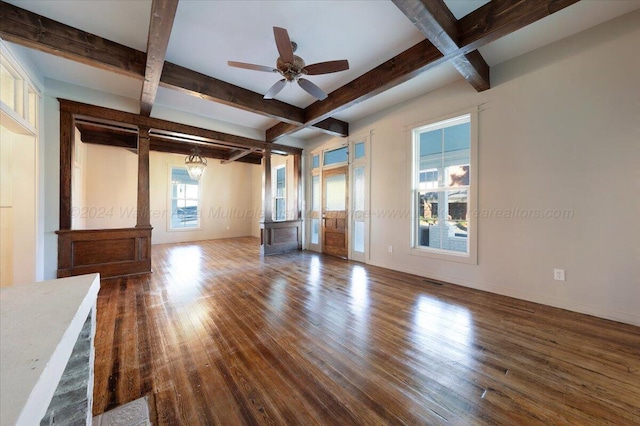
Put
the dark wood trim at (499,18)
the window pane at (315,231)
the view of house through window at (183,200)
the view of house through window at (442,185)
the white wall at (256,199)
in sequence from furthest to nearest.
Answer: the white wall at (256,199) → the view of house through window at (183,200) → the window pane at (315,231) → the view of house through window at (442,185) → the dark wood trim at (499,18)

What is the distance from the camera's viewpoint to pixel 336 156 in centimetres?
599

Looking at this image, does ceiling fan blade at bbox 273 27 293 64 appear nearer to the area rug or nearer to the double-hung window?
the double-hung window

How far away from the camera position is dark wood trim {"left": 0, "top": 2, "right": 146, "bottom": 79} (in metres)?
2.35

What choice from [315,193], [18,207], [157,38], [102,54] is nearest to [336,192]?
[315,193]

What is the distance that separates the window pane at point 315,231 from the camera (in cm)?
651

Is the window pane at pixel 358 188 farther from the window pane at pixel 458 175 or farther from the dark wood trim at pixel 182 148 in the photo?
the dark wood trim at pixel 182 148

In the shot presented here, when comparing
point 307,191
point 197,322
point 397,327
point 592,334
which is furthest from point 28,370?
point 307,191

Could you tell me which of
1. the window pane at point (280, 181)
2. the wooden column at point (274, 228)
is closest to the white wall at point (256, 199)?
the window pane at point (280, 181)

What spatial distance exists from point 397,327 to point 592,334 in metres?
1.80

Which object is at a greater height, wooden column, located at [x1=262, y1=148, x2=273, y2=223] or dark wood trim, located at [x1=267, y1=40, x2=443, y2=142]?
dark wood trim, located at [x1=267, y1=40, x2=443, y2=142]

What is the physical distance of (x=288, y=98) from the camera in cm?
425

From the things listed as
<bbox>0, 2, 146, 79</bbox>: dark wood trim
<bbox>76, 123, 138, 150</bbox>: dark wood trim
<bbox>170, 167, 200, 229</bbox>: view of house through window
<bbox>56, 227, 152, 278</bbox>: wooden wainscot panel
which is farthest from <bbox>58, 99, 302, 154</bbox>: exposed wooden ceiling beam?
<bbox>170, 167, 200, 229</bbox>: view of house through window

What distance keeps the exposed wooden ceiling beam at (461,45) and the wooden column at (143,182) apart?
10.9 feet

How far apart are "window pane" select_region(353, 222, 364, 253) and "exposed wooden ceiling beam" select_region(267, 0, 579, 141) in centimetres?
245
